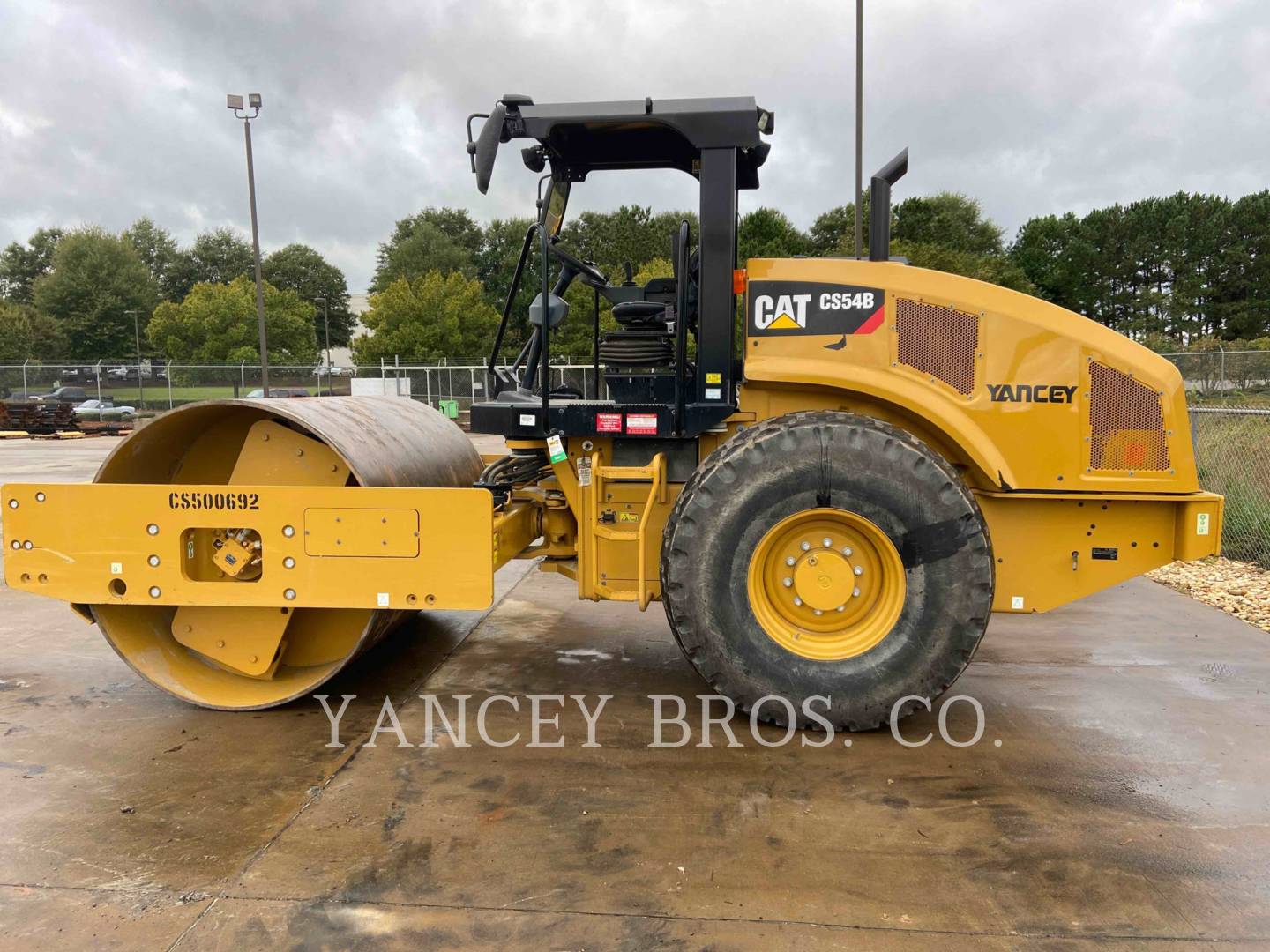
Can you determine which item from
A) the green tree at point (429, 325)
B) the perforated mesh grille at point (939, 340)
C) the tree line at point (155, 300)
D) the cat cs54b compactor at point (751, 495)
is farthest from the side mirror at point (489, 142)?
the tree line at point (155, 300)

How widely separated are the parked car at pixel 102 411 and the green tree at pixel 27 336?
21263 mm

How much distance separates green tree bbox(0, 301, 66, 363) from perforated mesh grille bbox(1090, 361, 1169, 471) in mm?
55168

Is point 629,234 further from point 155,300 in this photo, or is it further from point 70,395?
point 155,300

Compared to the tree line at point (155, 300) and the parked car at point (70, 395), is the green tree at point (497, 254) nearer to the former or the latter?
the tree line at point (155, 300)

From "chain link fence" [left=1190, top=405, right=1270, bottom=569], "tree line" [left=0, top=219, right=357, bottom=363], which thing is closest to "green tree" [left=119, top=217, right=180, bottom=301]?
"tree line" [left=0, top=219, right=357, bottom=363]

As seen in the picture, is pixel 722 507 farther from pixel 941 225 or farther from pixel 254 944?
pixel 941 225

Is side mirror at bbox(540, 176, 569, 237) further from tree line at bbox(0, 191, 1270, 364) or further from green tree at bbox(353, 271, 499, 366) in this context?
green tree at bbox(353, 271, 499, 366)

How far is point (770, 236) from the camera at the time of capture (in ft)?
125

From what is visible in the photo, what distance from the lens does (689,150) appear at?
4.30 metres

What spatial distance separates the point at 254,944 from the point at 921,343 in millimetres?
3481

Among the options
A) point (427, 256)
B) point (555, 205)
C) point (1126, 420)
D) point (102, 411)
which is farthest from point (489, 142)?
point (427, 256)

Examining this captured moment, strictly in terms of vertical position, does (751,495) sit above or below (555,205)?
below

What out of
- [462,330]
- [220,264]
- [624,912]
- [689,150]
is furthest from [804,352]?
[220,264]

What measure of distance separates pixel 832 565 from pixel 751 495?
501 mm
